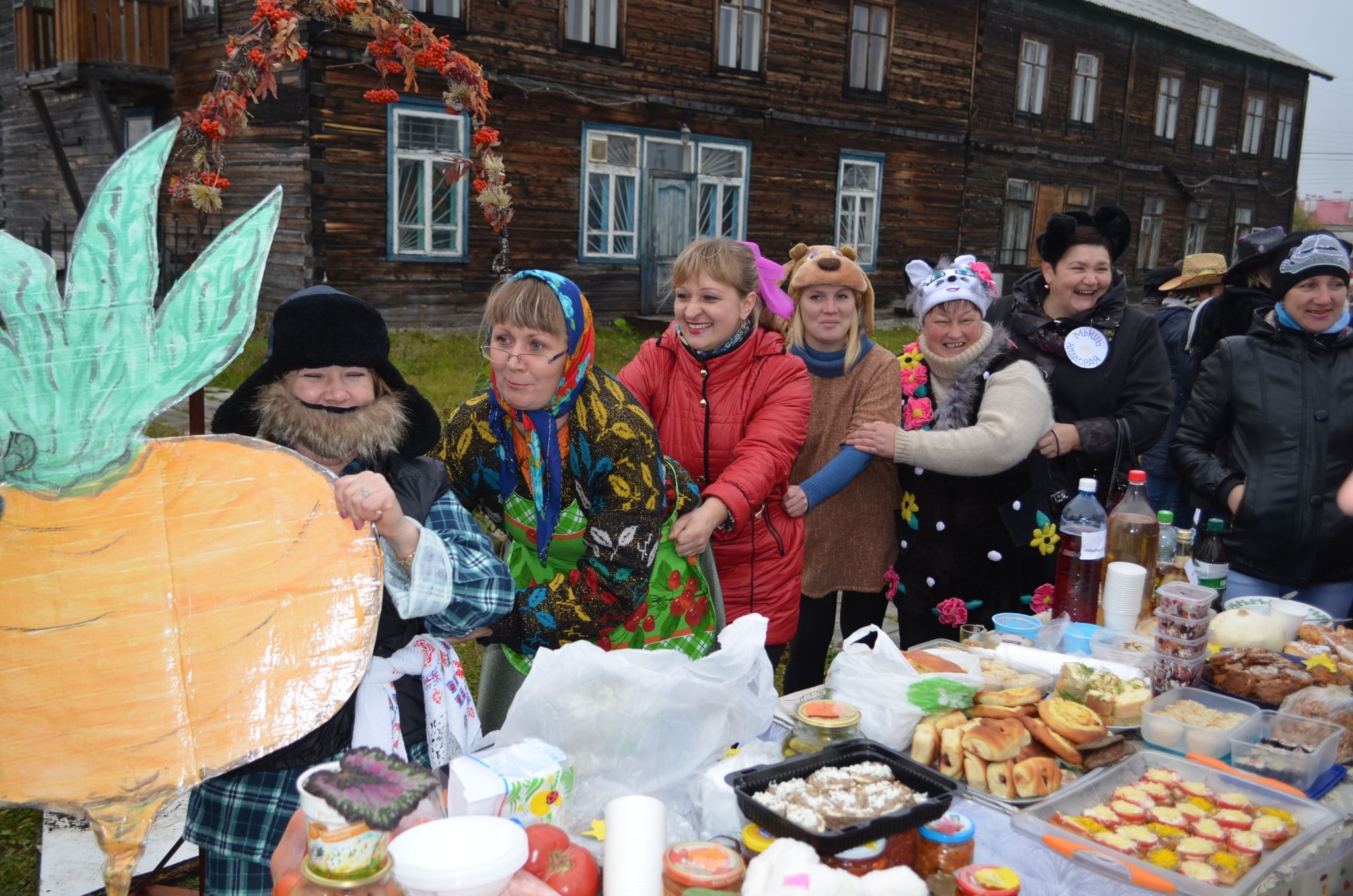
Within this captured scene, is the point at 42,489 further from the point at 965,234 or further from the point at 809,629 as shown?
the point at 965,234

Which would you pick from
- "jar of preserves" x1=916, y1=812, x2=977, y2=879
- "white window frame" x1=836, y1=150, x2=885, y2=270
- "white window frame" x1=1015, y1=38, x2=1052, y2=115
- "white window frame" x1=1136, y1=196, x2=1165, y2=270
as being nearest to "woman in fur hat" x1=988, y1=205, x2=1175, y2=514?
"jar of preserves" x1=916, y1=812, x2=977, y2=879

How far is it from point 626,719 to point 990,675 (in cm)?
89

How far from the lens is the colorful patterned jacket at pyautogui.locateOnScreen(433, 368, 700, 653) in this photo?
2252 mm

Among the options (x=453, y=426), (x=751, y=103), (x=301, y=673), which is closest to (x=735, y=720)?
(x=301, y=673)

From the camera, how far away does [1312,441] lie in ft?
9.84

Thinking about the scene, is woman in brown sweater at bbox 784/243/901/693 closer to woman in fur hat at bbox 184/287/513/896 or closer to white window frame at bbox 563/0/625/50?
woman in fur hat at bbox 184/287/513/896

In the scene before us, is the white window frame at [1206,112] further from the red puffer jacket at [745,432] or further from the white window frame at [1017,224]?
the red puffer jacket at [745,432]

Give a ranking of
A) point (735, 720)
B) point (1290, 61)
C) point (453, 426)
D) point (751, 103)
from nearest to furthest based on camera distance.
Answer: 1. point (735, 720)
2. point (453, 426)
3. point (751, 103)
4. point (1290, 61)

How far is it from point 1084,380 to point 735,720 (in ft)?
6.30

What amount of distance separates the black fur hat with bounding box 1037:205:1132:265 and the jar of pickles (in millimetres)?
1959

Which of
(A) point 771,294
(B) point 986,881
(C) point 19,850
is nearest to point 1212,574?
(A) point 771,294

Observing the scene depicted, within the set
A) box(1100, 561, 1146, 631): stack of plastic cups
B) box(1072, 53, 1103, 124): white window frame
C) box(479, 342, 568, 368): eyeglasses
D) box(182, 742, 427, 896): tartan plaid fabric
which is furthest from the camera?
box(1072, 53, 1103, 124): white window frame

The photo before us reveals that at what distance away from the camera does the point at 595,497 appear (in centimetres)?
230

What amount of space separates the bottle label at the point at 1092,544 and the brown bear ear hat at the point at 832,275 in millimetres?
885
